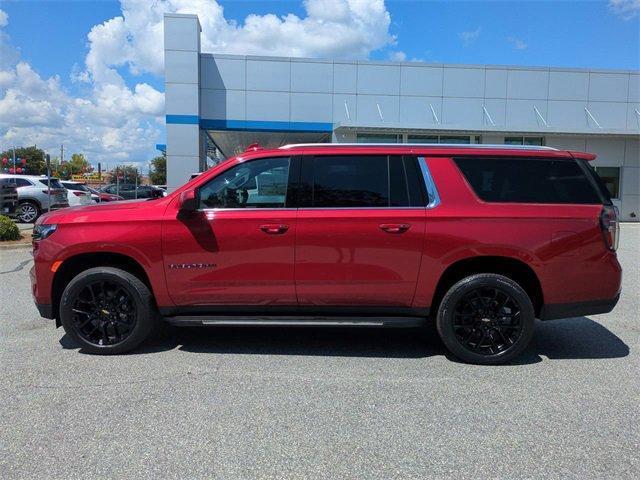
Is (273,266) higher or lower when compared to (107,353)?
higher

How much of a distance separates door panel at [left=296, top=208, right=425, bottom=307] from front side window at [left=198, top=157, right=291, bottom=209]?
339 millimetres

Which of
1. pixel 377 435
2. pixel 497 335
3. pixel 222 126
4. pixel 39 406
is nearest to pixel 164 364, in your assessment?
pixel 39 406

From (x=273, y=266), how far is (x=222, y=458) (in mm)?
1844

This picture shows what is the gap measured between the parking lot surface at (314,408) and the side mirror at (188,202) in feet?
4.44

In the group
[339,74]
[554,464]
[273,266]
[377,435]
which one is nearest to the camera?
[554,464]

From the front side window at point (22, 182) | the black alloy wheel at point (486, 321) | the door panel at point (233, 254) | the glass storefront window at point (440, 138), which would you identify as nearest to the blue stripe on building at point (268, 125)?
the glass storefront window at point (440, 138)

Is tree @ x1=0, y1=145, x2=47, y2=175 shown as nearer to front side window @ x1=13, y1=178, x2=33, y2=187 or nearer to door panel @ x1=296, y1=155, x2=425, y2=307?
front side window @ x1=13, y1=178, x2=33, y2=187

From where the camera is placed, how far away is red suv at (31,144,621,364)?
4535mm

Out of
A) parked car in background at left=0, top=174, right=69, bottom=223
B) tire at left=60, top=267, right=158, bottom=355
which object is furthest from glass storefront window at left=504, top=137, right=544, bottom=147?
tire at left=60, top=267, right=158, bottom=355

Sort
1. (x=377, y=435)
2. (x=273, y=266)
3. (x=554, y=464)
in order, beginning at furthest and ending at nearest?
1. (x=273, y=266)
2. (x=377, y=435)
3. (x=554, y=464)

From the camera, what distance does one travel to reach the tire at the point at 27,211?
17.8 meters

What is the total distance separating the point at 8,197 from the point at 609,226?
17238mm

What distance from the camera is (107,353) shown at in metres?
4.80

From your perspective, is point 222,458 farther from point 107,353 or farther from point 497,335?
point 497,335
